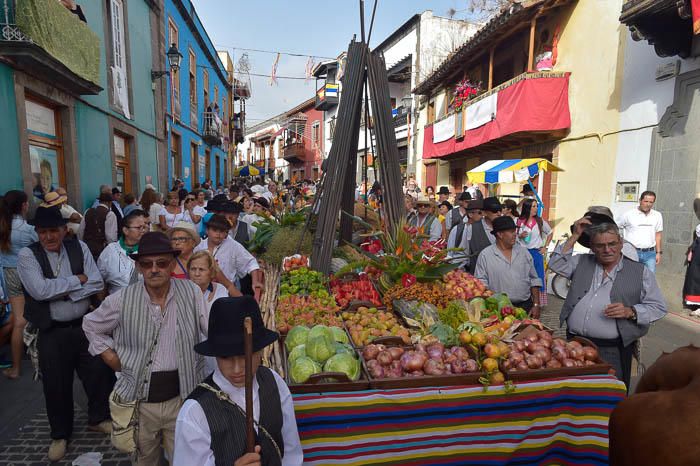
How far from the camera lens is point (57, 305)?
3.35 meters

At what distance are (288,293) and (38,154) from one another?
5847mm

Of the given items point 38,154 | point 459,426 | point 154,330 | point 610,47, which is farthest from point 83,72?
point 610,47

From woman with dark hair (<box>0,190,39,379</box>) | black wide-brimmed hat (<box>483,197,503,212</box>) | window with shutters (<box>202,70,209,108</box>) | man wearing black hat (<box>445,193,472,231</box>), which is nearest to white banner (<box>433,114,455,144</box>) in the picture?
man wearing black hat (<box>445,193,472,231</box>)

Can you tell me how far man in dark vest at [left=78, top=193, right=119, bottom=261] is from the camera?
613cm

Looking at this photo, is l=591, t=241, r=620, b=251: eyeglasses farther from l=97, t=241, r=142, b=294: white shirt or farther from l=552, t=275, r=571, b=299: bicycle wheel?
l=552, t=275, r=571, b=299: bicycle wheel

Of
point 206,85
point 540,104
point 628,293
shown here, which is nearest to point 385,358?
point 628,293

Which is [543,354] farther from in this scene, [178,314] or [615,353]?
[178,314]

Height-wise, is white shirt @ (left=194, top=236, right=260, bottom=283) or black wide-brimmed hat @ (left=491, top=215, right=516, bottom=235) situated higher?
black wide-brimmed hat @ (left=491, top=215, right=516, bottom=235)

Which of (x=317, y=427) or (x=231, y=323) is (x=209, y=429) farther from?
(x=317, y=427)

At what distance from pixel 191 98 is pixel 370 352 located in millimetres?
17886

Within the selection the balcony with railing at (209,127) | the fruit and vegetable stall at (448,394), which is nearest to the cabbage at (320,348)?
the fruit and vegetable stall at (448,394)

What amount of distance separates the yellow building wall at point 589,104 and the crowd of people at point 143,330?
859 cm

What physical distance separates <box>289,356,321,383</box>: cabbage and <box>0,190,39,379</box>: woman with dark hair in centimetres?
339

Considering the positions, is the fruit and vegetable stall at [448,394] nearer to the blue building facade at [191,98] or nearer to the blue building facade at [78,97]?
the blue building facade at [78,97]
